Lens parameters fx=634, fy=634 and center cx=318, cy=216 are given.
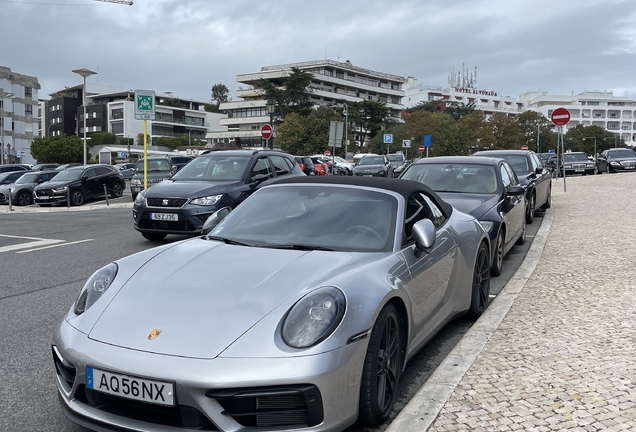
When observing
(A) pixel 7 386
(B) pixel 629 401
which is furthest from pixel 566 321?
(A) pixel 7 386

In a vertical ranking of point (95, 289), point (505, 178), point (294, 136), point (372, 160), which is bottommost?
point (95, 289)

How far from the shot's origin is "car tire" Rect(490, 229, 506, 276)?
7.78m

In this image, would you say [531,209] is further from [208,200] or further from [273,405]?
[273,405]

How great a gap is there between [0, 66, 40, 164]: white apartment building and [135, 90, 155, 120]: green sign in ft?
224

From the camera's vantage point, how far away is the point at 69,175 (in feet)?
82.5

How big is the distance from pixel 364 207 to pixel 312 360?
5.61 feet

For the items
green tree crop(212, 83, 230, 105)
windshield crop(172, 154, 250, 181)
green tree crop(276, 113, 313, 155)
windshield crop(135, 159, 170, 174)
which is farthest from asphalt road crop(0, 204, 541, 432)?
green tree crop(212, 83, 230, 105)

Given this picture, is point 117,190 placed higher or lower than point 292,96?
lower

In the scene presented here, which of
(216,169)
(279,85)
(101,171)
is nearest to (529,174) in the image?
(216,169)

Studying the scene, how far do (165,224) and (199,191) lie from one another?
76 cm

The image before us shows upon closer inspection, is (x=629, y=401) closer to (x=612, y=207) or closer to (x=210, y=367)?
(x=210, y=367)

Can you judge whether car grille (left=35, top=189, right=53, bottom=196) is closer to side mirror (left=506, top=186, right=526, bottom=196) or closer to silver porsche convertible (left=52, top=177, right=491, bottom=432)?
side mirror (left=506, top=186, right=526, bottom=196)

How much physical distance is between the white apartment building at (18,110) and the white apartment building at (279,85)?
3049 cm

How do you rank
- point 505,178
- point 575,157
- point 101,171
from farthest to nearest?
point 575,157 < point 101,171 < point 505,178
